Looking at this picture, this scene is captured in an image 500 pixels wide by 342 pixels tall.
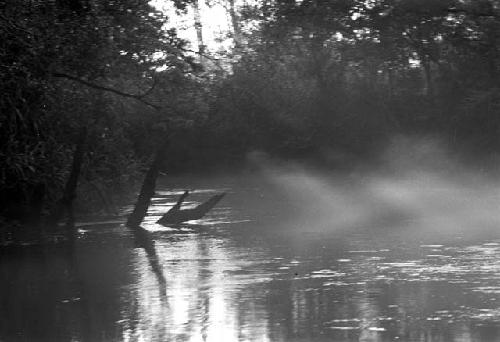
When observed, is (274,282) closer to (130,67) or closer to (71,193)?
(130,67)

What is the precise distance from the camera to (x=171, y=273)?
17578 millimetres

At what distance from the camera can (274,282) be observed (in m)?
15.9

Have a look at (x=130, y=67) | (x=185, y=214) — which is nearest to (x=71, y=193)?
(x=185, y=214)

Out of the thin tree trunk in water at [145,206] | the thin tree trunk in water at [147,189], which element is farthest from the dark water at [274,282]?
the thin tree trunk in water at [147,189]

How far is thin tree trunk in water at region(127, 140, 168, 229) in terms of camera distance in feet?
88.4

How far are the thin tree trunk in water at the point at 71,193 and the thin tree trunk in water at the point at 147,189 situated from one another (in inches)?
66.8

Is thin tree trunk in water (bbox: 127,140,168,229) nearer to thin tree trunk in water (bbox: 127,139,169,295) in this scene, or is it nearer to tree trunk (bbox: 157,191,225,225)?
thin tree trunk in water (bbox: 127,139,169,295)

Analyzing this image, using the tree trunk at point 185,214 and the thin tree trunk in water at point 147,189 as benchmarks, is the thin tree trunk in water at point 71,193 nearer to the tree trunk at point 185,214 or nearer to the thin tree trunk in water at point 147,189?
the thin tree trunk in water at point 147,189

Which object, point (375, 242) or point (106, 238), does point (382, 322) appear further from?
point (106, 238)

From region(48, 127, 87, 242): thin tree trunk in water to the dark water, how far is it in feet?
2.14

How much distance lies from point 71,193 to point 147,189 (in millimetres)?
2030

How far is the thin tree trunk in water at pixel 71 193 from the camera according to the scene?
25850mm

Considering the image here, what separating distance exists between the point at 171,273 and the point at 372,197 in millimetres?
22244

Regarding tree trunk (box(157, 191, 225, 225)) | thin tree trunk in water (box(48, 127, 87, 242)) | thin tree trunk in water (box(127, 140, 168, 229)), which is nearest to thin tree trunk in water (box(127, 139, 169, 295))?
thin tree trunk in water (box(127, 140, 168, 229))
